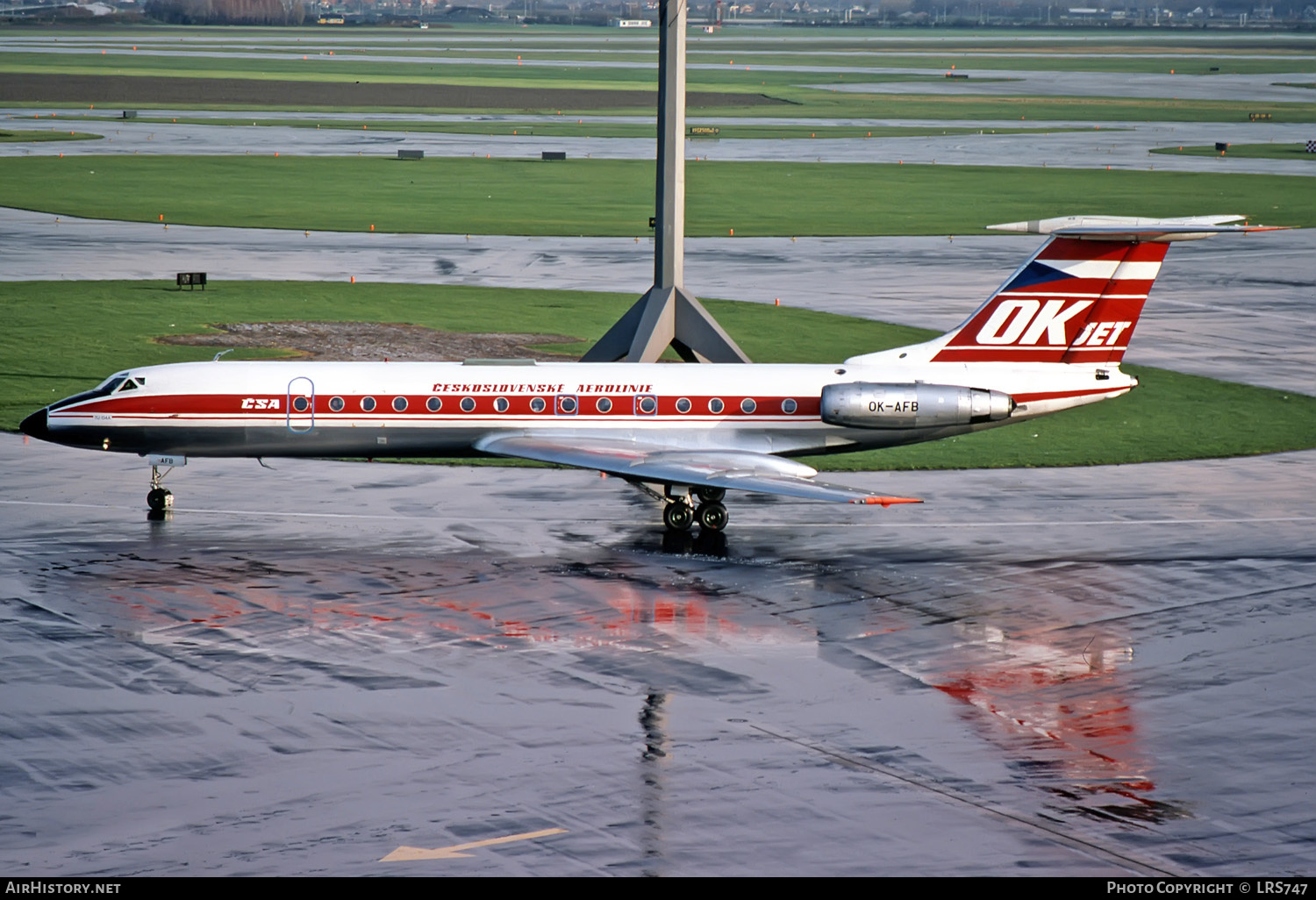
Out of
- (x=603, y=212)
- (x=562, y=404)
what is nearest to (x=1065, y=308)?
(x=562, y=404)

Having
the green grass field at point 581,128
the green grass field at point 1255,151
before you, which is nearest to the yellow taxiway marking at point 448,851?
the green grass field at point 1255,151

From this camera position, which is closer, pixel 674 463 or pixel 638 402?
pixel 674 463

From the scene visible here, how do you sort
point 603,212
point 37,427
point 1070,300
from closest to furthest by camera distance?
point 37,427 → point 1070,300 → point 603,212

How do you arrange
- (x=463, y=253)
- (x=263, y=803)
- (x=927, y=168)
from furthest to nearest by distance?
(x=927, y=168)
(x=463, y=253)
(x=263, y=803)

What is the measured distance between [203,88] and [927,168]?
8589 centimetres

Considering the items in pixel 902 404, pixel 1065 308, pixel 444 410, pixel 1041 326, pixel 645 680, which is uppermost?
pixel 1065 308

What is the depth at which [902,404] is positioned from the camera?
103ft

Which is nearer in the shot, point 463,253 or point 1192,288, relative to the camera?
point 1192,288

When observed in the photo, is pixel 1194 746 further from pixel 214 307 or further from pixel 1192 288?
pixel 1192 288

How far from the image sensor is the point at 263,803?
18.9 metres

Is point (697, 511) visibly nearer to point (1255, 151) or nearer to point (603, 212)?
point (603, 212)

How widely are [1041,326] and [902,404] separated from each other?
11.3 ft

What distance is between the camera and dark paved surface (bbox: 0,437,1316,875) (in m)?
18.2

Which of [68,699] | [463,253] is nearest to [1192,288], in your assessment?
[463,253]
